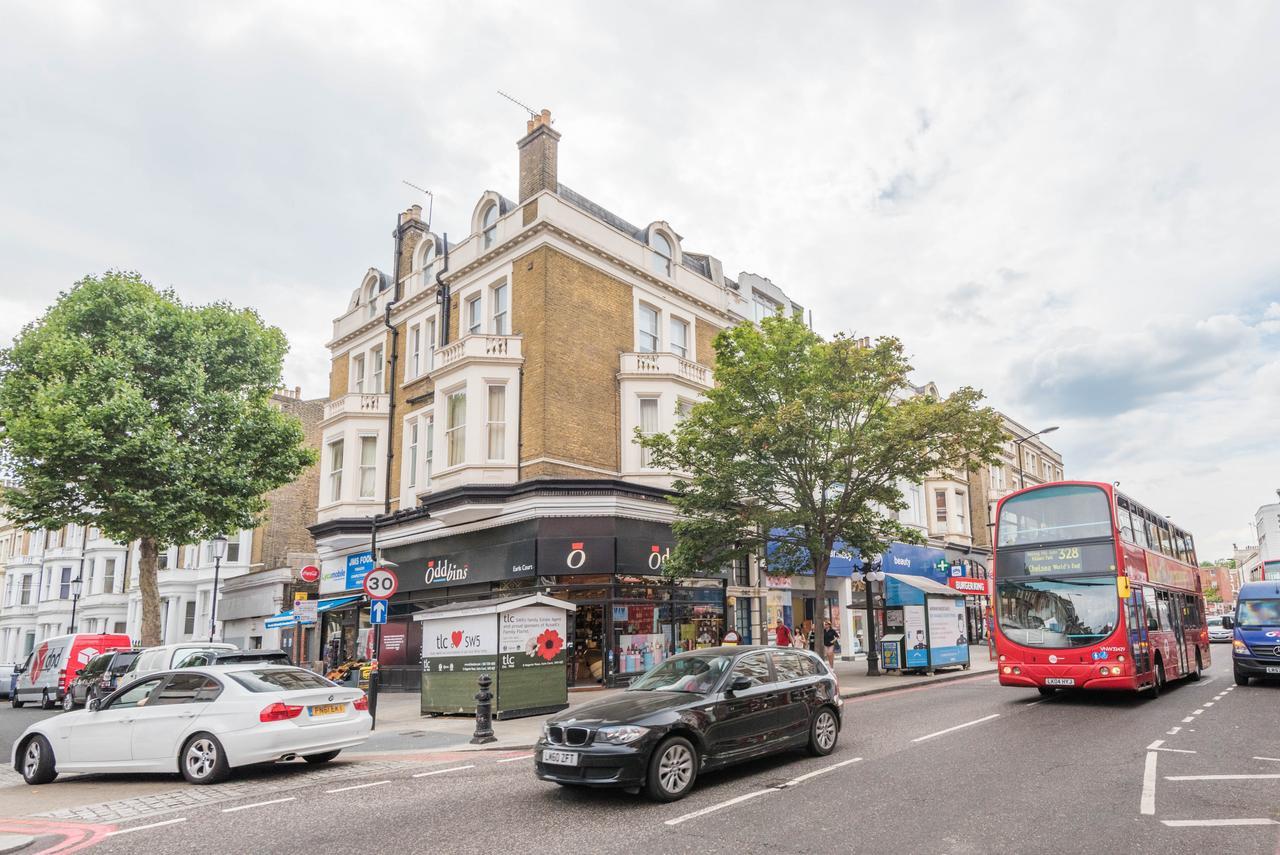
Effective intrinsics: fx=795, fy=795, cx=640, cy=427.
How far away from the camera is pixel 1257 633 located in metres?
18.1

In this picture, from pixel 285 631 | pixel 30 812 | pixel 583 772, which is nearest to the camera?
pixel 583 772

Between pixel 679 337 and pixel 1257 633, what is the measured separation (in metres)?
17.2

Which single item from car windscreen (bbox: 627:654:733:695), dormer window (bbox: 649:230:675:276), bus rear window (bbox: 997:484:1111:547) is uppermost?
dormer window (bbox: 649:230:675:276)

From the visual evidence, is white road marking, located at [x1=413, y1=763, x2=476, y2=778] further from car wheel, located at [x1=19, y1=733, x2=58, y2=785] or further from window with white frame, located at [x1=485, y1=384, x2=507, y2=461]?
window with white frame, located at [x1=485, y1=384, x2=507, y2=461]

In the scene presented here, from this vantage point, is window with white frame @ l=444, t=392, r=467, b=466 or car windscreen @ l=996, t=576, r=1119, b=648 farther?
window with white frame @ l=444, t=392, r=467, b=466

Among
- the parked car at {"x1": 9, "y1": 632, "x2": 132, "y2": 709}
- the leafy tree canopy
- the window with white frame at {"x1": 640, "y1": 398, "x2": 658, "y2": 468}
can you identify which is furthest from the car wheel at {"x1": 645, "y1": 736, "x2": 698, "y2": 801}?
the parked car at {"x1": 9, "y1": 632, "x2": 132, "y2": 709}

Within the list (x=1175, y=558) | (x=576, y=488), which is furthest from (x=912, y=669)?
(x=576, y=488)

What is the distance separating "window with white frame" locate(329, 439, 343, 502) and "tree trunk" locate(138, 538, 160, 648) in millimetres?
5911

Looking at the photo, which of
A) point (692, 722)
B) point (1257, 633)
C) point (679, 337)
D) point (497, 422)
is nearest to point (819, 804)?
point (692, 722)

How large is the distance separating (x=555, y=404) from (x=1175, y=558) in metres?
16.0

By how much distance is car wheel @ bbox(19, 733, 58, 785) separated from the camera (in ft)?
32.5

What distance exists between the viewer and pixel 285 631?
33.1m

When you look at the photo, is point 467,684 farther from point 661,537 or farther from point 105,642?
point 105,642

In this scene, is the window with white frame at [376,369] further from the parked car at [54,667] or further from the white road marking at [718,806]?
the white road marking at [718,806]
